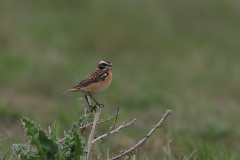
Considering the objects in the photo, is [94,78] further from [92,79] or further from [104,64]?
[104,64]

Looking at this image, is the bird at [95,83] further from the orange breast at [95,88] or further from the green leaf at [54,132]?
the green leaf at [54,132]

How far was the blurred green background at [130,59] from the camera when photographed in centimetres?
1125

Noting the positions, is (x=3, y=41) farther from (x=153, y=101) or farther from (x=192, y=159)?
(x=192, y=159)

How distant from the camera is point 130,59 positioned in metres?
14.7

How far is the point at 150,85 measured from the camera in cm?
1328

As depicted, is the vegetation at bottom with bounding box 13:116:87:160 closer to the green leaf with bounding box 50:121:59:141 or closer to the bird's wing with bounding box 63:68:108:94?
the green leaf with bounding box 50:121:59:141

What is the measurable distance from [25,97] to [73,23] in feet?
13.7

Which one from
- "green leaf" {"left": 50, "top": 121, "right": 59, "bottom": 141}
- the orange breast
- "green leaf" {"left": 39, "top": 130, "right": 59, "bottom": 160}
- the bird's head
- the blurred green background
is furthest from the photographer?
the blurred green background

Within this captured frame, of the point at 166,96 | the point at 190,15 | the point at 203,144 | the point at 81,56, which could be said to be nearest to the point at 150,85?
the point at 166,96

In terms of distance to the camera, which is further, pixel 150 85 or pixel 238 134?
pixel 150 85

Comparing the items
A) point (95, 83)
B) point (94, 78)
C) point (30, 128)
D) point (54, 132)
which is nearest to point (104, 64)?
point (94, 78)

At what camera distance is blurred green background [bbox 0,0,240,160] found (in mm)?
11250

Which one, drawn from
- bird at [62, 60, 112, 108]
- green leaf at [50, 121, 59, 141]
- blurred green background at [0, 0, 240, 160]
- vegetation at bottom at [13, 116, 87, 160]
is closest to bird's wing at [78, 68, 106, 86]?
bird at [62, 60, 112, 108]

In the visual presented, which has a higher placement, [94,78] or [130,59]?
[130,59]
